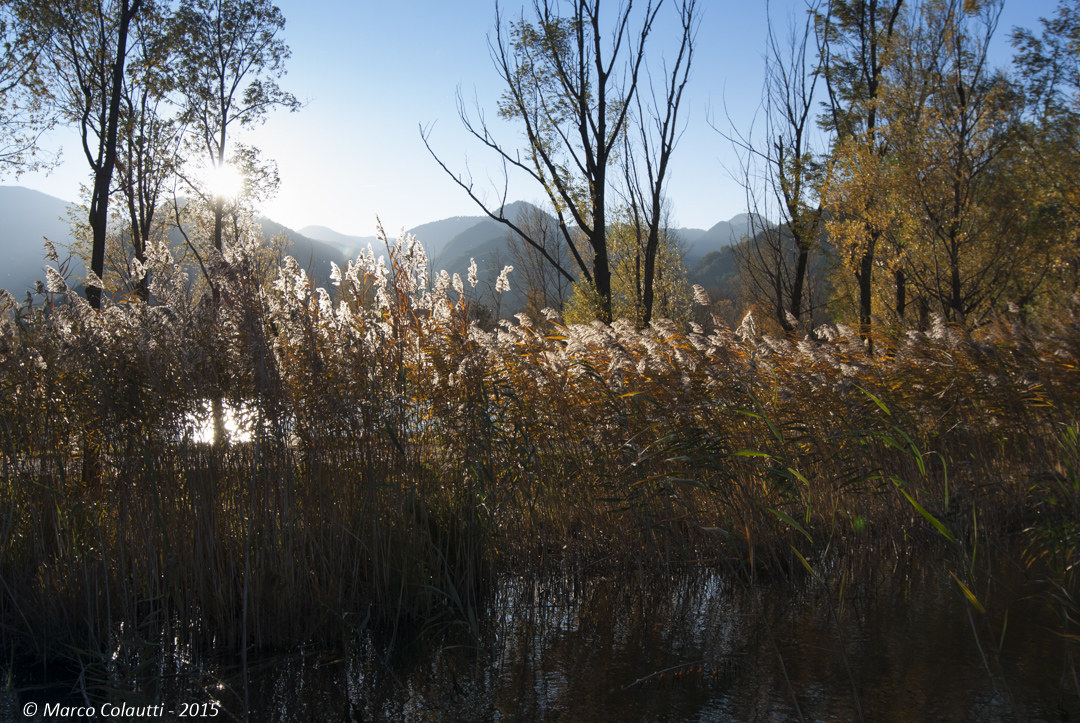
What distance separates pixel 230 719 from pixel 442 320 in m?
2.52

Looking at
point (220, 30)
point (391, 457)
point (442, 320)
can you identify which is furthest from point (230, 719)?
point (220, 30)

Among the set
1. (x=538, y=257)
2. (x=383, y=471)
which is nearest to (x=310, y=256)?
(x=383, y=471)

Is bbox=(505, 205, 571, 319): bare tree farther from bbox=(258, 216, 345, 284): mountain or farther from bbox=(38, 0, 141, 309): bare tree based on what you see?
bbox=(38, 0, 141, 309): bare tree

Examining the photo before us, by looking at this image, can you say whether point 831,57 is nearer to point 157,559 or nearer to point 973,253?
point 973,253

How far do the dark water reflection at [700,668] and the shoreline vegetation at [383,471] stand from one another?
172 millimetres

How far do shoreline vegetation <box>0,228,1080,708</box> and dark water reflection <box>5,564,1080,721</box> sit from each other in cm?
17

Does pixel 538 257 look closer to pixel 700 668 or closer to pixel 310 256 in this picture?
pixel 310 256

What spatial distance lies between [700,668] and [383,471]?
2053mm

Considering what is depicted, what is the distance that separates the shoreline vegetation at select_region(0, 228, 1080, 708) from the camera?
12.3ft

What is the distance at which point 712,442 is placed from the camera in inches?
183

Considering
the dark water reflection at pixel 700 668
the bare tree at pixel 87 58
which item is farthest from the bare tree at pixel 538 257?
the dark water reflection at pixel 700 668

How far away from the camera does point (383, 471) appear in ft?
13.7

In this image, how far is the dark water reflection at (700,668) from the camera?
311 centimetres

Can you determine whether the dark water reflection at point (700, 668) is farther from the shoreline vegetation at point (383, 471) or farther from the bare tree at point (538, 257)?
the bare tree at point (538, 257)
